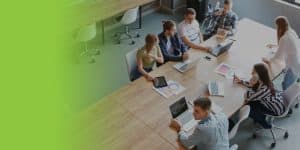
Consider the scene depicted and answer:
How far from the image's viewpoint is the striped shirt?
12.3 ft

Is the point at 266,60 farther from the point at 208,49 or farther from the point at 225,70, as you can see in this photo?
the point at 208,49

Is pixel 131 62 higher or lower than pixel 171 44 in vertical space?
lower

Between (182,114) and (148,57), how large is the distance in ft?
3.47

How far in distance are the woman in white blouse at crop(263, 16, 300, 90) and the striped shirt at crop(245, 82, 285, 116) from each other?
11.7 inches

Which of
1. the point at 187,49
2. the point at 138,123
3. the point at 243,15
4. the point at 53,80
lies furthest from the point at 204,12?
the point at 53,80

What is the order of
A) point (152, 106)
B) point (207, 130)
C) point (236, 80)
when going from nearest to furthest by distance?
point (207, 130) < point (152, 106) < point (236, 80)

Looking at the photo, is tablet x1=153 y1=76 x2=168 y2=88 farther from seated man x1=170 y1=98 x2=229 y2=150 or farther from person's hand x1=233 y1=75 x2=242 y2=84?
seated man x1=170 y1=98 x2=229 y2=150

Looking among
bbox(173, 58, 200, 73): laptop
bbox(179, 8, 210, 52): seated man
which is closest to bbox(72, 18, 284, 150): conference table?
bbox(173, 58, 200, 73): laptop

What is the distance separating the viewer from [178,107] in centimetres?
351

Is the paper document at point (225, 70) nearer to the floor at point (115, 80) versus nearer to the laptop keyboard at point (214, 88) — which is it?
the laptop keyboard at point (214, 88)

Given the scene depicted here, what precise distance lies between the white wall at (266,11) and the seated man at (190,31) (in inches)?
75.9

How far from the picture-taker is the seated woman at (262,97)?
145 inches
